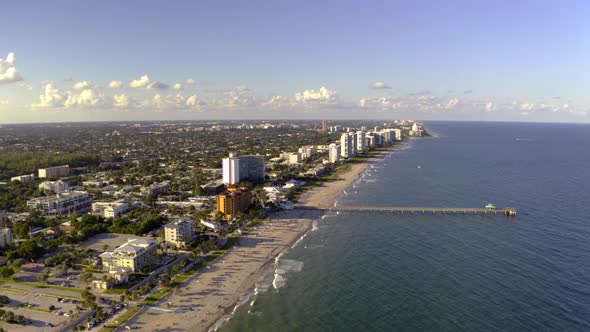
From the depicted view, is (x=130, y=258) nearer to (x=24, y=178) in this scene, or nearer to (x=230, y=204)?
(x=230, y=204)

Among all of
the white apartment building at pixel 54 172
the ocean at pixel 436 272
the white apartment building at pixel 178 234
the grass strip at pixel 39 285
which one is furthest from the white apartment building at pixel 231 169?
the grass strip at pixel 39 285

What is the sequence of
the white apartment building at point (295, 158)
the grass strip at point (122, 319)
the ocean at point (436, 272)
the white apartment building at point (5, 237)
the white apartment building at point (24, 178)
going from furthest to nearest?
the white apartment building at point (295, 158) < the white apartment building at point (24, 178) < the white apartment building at point (5, 237) < the ocean at point (436, 272) < the grass strip at point (122, 319)

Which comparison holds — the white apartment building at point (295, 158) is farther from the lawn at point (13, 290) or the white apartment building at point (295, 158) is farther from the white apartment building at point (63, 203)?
the lawn at point (13, 290)

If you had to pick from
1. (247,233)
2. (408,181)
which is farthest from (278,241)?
(408,181)

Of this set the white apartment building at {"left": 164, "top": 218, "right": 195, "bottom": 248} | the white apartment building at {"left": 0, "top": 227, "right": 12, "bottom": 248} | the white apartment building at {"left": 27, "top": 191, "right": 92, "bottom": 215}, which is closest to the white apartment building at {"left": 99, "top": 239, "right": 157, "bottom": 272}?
the white apartment building at {"left": 164, "top": 218, "right": 195, "bottom": 248}

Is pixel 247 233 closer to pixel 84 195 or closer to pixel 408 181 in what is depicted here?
pixel 84 195

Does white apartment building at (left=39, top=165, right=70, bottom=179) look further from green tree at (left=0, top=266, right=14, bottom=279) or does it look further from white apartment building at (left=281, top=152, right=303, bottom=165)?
green tree at (left=0, top=266, right=14, bottom=279)
